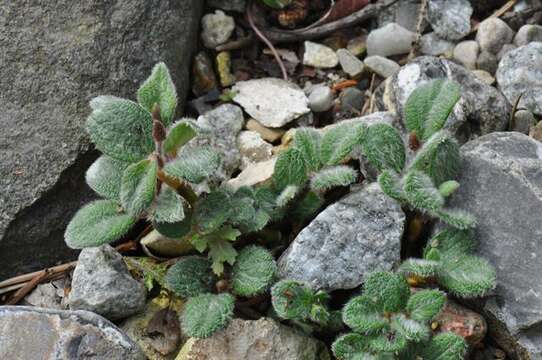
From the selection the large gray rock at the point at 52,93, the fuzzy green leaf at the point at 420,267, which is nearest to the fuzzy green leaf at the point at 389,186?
the fuzzy green leaf at the point at 420,267

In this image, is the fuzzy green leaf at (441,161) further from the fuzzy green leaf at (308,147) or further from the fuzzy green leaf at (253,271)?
the fuzzy green leaf at (253,271)

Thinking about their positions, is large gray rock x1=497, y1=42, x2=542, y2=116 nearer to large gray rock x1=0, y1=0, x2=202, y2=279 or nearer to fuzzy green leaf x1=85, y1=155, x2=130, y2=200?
large gray rock x1=0, y1=0, x2=202, y2=279

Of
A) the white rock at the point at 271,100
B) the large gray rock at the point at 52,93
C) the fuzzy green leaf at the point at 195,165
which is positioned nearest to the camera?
the fuzzy green leaf at the point at 195,165

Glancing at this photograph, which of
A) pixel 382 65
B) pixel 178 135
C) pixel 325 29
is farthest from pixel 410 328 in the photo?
pixel 325 29

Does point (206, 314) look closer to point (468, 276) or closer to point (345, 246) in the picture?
point (345, 246)

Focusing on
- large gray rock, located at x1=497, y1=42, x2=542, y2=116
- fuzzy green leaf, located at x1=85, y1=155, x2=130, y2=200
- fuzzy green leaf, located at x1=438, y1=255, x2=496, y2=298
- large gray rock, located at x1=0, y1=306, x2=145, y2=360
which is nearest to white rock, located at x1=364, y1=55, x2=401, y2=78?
large gray rock, located at x1=497, y1=42, x2=542, y2=116

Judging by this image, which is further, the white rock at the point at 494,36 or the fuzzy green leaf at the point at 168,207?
the white rock at the point at 494,36
